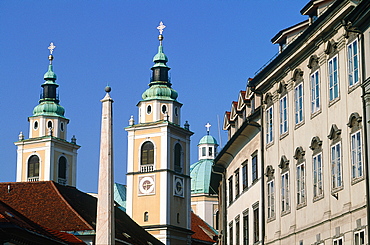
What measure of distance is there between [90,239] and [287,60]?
95.1 ft

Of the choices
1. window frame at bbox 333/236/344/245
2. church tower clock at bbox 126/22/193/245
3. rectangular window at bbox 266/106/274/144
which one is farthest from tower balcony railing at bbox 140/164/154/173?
window frame at bbox 333/236/344/245

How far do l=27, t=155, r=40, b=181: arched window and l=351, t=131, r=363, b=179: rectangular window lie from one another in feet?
276

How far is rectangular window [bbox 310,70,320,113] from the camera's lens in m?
30.3

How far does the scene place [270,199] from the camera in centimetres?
3569

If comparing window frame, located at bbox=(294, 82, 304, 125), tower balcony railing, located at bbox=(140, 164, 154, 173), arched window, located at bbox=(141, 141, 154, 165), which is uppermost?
arched window, located at bbox=(141, 141, 154, 165)

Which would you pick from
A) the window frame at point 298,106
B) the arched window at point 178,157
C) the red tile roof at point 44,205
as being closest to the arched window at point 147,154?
the arched window at point 178,157

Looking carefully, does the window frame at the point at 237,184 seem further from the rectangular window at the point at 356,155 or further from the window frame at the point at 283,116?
the rectangular window at the point at 356,155

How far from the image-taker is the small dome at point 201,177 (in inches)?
5187

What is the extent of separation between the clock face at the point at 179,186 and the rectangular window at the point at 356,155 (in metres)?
74.2

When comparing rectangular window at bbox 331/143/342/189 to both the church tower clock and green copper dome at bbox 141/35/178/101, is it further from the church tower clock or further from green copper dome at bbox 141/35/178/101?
green copper dome at bbox 141/35/178/101

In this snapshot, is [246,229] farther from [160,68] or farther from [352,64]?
[160,68]

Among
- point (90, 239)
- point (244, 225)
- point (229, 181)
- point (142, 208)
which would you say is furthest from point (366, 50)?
point (142, 208)

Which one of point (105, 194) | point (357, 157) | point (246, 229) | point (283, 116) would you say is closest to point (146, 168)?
point (246, 229)

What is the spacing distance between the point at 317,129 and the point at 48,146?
81.1m
